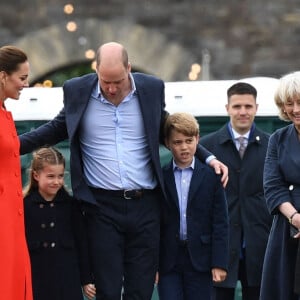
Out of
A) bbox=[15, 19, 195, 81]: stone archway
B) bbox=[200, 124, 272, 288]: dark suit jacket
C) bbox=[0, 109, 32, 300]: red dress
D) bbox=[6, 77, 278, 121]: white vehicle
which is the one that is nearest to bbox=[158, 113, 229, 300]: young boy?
bbox=[0, 109, 32, 300]: red dress

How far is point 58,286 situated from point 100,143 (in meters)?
0.86

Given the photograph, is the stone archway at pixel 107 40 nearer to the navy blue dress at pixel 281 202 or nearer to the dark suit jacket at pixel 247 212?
the dark suit jacket at pixel 247 212

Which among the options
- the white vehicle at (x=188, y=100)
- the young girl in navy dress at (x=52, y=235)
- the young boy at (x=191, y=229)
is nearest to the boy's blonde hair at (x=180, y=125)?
the young boy at (x=191, y=229)

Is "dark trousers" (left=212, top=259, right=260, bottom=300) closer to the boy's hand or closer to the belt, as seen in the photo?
the boy's hand

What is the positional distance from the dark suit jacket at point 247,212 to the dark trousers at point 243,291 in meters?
0.05

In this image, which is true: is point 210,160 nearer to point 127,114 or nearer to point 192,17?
point 127,114

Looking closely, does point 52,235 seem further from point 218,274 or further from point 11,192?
point 218,274

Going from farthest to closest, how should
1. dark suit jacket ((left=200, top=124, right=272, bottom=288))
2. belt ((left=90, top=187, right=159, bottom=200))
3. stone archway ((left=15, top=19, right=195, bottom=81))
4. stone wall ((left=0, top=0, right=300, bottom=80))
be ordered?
1. stone archway ((left=15, top=19, right=195, bottom=81))
2. stone wall ((left=0, top=0, right=300, bottom=80))
3. dark suit jacket ((left=200, top=124, right=272, bottom=288))
4. belt ((left=90, top=187, right=159, bottom=200))

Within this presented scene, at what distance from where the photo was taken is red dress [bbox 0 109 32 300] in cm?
580

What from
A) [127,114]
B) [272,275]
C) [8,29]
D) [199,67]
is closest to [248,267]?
[272,275]

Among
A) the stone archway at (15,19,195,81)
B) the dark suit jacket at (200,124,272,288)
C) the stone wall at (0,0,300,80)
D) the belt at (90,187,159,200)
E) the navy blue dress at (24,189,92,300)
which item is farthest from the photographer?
the stone archway at (15,19,195,81)

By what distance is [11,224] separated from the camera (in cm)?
587

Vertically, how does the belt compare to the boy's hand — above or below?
above

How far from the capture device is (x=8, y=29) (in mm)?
14211
